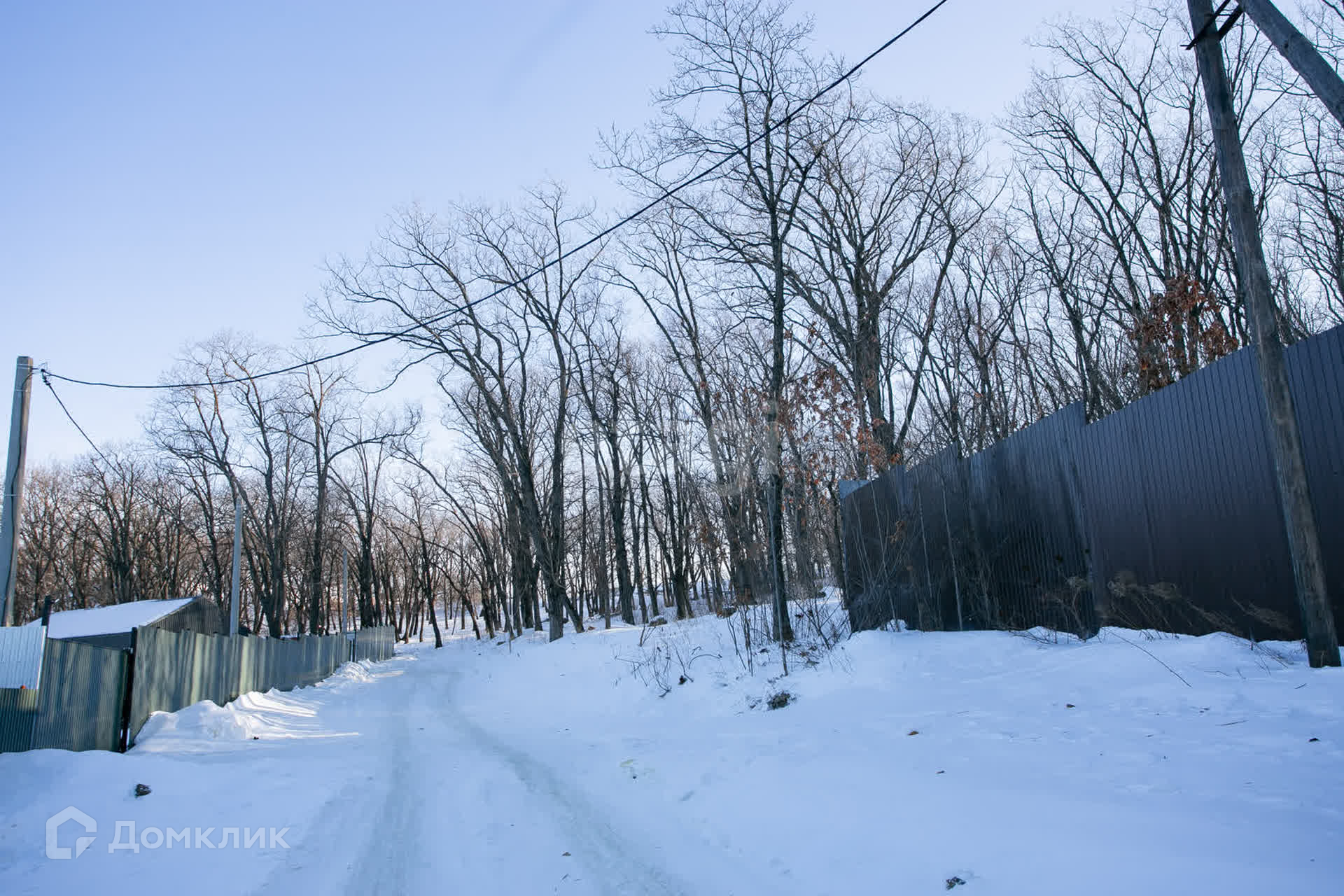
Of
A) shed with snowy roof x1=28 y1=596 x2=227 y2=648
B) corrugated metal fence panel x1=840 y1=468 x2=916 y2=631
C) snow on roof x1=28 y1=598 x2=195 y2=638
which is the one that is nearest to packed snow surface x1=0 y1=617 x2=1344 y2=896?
corrugated metal fence panel x1=840 y1=468 x2=916 y2=631

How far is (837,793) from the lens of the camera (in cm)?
513

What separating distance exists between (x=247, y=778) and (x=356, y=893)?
339cm

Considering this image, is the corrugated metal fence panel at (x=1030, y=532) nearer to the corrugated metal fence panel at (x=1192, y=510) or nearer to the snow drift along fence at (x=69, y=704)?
the corrugated metal fence panel at (x=1192, y=510)

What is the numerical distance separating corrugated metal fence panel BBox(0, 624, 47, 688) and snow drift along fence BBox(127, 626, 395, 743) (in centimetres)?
193

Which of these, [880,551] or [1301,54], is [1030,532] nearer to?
[880,551]

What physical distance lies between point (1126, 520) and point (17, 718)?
1106cm

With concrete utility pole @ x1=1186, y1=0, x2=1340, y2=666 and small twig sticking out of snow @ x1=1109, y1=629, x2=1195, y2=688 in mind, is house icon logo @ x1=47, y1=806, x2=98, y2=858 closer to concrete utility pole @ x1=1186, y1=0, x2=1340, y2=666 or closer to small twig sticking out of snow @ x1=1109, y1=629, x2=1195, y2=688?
small twig sticking out of snow @ x1=1109, y1=629, x2=1195, y2=688

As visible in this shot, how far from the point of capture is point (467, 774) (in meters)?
7.33

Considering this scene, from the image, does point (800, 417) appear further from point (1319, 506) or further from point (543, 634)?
point (543, 634)

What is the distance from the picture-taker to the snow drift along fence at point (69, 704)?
7113 millimetres

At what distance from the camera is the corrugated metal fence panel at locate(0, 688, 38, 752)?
6.97 m

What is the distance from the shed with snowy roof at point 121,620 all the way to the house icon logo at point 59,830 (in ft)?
65.6

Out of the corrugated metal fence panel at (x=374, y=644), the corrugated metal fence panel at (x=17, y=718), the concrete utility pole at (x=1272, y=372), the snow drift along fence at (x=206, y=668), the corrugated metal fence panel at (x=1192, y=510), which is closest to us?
the concrete utility pole at (x=1272, y=372)

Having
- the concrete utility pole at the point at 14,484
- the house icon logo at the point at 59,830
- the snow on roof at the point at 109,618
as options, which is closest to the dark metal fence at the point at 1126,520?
the house icon logo at the point at 59,830
